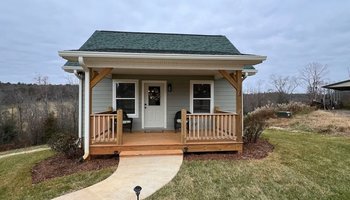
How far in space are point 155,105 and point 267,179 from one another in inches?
205

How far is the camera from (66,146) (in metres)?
6.32

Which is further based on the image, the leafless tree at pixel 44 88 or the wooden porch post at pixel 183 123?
the leafless tree at pixel 44 88

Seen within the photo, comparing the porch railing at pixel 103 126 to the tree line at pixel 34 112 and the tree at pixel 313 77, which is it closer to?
the tree line at pixel 34 112

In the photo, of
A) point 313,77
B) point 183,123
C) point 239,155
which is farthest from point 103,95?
point 313,77

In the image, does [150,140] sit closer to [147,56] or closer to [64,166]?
[64,166]

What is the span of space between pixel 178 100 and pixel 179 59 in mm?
3226

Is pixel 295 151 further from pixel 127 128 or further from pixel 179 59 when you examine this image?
pixel 127 128

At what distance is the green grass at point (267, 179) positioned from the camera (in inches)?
174

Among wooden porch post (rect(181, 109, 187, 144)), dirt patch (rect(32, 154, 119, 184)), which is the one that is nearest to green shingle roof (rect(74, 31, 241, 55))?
wooden porch post (rect(181, 109, 187, 144))

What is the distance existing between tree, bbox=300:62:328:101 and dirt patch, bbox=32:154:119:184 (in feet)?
78.4

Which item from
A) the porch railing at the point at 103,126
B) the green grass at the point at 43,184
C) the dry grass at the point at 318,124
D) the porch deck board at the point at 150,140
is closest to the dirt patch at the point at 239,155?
the porch deck board at the point at 150,140

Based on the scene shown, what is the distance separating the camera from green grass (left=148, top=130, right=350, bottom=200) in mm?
4426

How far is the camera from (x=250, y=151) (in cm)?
704

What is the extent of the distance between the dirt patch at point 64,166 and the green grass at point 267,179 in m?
2.12
